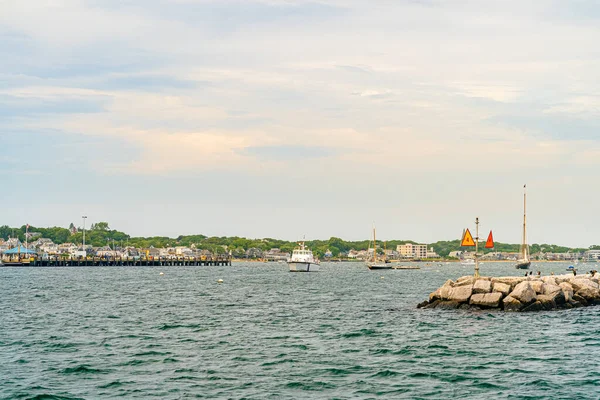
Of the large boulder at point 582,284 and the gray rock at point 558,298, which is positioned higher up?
the large boulder at point 582,284

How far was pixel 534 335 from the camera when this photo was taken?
35.0 meters

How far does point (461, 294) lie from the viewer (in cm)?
4797

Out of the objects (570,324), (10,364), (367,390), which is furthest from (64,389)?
(570,324)

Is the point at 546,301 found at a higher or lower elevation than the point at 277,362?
higher

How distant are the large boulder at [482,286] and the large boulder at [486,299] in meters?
0.61

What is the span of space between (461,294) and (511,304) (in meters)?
3.41

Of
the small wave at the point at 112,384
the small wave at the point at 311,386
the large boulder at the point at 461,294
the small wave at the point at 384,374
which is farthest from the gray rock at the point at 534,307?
the small wave at the point at 112,384

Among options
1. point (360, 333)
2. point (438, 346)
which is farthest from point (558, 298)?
point (438, 346)

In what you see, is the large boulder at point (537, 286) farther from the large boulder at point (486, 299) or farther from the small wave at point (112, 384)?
the small wave at point (112, 384)

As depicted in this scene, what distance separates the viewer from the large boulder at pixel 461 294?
47750mm

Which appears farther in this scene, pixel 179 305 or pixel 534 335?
pixel 179 305

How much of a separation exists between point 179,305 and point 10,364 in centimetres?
2929

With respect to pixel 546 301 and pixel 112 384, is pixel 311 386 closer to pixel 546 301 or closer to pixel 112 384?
pixel 112 384

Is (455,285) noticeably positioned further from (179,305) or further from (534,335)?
(179,305)
